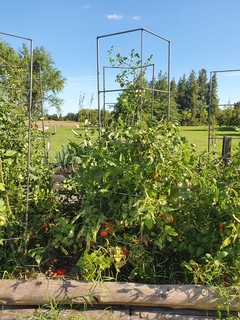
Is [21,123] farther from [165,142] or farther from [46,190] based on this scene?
[165,142]

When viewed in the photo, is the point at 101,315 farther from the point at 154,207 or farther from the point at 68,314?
the point at 154,207

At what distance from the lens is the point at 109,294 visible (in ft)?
4.87

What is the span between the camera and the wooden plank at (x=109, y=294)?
1468mm

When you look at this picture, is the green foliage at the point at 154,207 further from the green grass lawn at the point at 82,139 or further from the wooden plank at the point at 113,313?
the green grass lawn at the point at 82,139

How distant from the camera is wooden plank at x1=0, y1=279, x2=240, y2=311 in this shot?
4.82 ft

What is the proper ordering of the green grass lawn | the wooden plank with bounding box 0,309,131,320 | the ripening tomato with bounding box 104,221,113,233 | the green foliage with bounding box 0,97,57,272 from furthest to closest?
the green grass lawn < the green foliage with bounding box 0,97,57,272 < the ripening tomato with bounding box 104,221,113,233 < the wooden plank with bounding box 0,309,131,320

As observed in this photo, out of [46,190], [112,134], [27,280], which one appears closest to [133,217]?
[112,134]

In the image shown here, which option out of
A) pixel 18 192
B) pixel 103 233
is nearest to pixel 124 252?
pixel 103 233

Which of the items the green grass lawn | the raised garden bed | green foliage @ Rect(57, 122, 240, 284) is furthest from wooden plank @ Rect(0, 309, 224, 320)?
the green grass lawn

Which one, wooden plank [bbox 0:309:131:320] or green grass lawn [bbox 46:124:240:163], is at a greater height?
green grass lawn [bbox 46:124:240:163]

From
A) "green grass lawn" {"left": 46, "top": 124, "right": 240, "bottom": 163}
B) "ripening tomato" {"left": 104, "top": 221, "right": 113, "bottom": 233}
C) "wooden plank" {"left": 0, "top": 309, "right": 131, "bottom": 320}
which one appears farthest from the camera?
"green grass lawn" {"left": 46, "top": 124, "right": 240, "bottom": 163}

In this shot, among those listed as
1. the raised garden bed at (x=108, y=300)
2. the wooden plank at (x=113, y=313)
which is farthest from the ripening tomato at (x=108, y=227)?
the wooden plank at (x=113, y=313)

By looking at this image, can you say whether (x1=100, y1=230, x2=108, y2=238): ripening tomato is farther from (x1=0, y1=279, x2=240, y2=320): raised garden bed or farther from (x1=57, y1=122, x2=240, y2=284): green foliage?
(x1=0, y1=279, x2=240, y2=320): raised garden bed

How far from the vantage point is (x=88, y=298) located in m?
1.48
